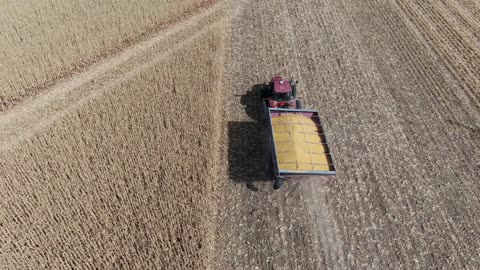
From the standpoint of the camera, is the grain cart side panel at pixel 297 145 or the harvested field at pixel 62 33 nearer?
the grain cart side panel at pixel 297 145

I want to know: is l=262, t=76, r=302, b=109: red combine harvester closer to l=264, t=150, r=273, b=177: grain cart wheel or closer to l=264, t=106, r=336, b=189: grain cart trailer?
l=264, t=106, r=336, b=189: grain cart trailer

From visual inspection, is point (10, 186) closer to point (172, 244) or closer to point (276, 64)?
point (172, 244)

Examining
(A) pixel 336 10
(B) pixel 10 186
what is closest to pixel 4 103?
(B) pixel 10 186

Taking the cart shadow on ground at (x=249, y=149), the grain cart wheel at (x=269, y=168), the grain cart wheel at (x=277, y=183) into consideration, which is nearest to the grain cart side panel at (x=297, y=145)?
the grain cart wheel at (x=277, y=183)

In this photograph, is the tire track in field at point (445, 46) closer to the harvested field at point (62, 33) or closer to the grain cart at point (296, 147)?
the grain cart at point (296, 147)

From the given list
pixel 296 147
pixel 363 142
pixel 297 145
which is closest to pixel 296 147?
pixel 296 147

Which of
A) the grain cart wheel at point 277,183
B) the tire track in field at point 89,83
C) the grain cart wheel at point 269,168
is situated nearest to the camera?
the grain cart wheel at point 277,183
